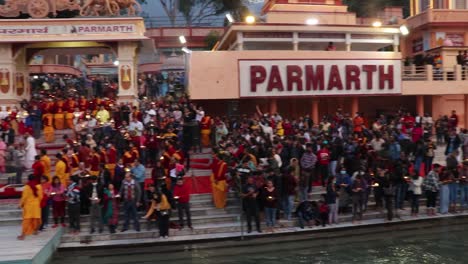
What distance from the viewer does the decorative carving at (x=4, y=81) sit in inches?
1013

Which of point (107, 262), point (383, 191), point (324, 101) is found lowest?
point (107, 262)

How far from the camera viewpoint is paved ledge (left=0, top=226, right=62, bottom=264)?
37.3 ft

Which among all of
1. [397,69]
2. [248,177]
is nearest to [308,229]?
[248,177]

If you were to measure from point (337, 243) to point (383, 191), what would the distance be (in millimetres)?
2643

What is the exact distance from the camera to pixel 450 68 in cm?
2981

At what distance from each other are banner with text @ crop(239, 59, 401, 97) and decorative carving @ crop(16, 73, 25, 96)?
11.2 m

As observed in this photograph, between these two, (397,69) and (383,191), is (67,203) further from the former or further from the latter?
(397,69)

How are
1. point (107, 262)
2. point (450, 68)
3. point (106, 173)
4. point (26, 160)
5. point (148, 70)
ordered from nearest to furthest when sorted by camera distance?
point (107, 262) < point (106, 173) < point (26, 160) < point (450, 68) < point (148, 70)

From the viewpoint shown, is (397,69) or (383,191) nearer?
(383,191)

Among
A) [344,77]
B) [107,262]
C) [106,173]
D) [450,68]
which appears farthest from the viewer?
[450,68]

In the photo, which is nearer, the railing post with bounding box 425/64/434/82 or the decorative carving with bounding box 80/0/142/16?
the decorative carving with bounding box 80/0/142/16

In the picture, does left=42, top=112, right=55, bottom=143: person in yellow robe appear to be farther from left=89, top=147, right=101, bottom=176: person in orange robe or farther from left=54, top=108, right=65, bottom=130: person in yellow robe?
left=89, top=147, right=101, bottom=176: person in orange robe

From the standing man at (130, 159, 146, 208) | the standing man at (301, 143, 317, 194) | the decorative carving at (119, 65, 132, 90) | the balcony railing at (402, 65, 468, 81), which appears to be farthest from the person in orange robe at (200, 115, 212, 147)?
the balcony railing at (402, 65, 468, 81)

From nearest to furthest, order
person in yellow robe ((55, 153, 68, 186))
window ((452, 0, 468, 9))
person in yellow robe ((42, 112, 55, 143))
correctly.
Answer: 1. person in yellow robe ((55, 153, 68, 186))
2. person in yellow robe ((42, 112, 55, 143))
3. window ((452, 0, 468, 9))
